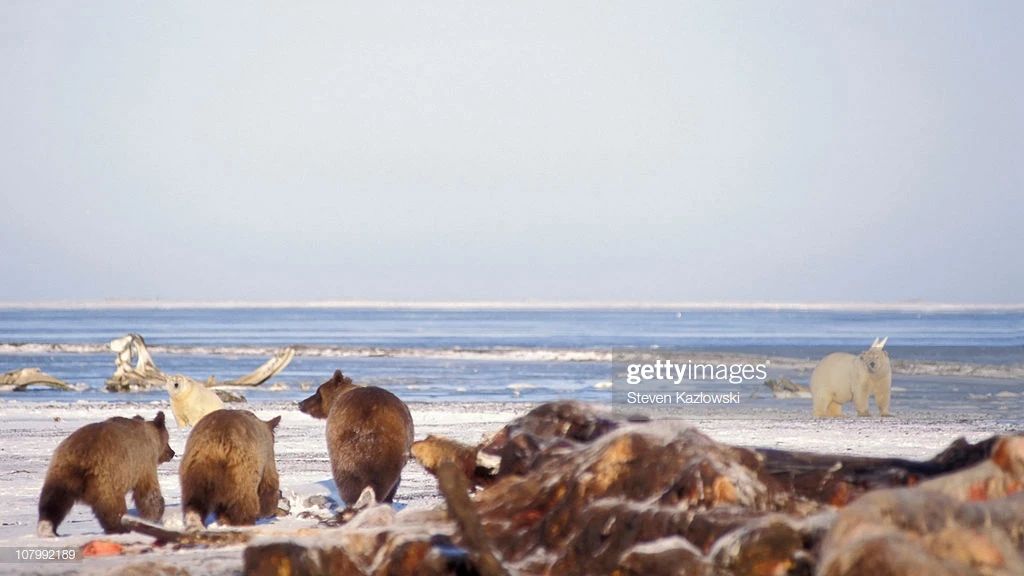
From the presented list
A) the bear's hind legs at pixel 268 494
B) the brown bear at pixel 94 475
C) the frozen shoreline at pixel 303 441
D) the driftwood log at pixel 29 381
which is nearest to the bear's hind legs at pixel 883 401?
the frozen shoreline at pixel 303 441

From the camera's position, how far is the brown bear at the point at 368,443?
322 inches

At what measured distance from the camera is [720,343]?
46938 mm

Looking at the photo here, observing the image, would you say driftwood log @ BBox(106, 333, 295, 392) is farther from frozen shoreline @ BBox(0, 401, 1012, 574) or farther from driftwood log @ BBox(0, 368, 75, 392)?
frozen shoreline @ BBox(0, 401, 1012, 574)

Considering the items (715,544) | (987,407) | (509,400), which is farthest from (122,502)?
(987,407)

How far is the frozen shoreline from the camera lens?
6.82 meters

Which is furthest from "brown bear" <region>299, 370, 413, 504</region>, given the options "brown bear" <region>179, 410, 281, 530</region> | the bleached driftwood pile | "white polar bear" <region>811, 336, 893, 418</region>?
"white polar bear" <region>811, 336, 893, 418</region>

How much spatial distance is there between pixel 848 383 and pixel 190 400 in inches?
394

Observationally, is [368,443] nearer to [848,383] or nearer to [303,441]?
[303,441]

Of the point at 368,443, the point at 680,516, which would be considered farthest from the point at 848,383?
the point at 680,516

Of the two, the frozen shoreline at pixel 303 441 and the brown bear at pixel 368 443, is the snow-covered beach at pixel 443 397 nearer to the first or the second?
the frozen shoreline at pixel 303 441

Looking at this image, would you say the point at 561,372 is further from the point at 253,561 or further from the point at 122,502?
the point at 253,561

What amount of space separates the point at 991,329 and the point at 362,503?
62048 millimetres

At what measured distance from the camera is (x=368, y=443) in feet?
26.9

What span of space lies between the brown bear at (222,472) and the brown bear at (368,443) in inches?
32.1
